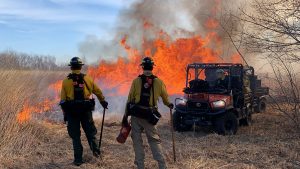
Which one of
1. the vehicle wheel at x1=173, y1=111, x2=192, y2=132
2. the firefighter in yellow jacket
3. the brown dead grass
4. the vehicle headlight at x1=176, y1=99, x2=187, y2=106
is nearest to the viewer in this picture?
the firefighter in yellow jacket

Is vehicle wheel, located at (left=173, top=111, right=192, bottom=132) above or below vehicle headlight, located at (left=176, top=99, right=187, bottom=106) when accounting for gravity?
below

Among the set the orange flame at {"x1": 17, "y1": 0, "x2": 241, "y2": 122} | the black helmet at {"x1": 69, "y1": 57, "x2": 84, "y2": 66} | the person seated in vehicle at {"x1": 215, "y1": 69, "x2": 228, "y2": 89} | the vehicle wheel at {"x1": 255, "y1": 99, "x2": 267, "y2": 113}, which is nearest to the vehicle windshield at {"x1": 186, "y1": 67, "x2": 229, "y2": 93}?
the person seated in vehicle at {"x1": 215, "y1": 69, "x2": 228, "y2": 89}

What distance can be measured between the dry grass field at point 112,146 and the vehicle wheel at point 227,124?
259 mm

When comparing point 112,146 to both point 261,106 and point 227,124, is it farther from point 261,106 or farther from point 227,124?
point 261,106

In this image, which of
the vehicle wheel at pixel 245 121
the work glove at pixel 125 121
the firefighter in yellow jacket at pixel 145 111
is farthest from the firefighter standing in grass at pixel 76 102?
the vehicle wheel at pixel 245 121

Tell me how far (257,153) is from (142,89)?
2.95 metres

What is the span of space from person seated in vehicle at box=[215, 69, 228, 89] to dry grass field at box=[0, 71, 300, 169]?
4.71 ft

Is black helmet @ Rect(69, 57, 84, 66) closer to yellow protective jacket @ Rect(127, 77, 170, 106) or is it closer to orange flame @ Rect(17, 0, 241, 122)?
yellow protective jacket @ Rect(127, 77, 170, 106)

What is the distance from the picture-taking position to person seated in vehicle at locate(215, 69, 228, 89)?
10.3m

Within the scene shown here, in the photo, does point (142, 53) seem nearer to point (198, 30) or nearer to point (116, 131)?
point (198, 30)

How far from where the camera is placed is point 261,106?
1362cm

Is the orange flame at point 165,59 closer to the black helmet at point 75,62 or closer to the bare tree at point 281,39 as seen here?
the bare tree at point 281,39

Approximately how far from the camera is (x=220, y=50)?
18297mm

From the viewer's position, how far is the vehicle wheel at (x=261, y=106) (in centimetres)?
1310
